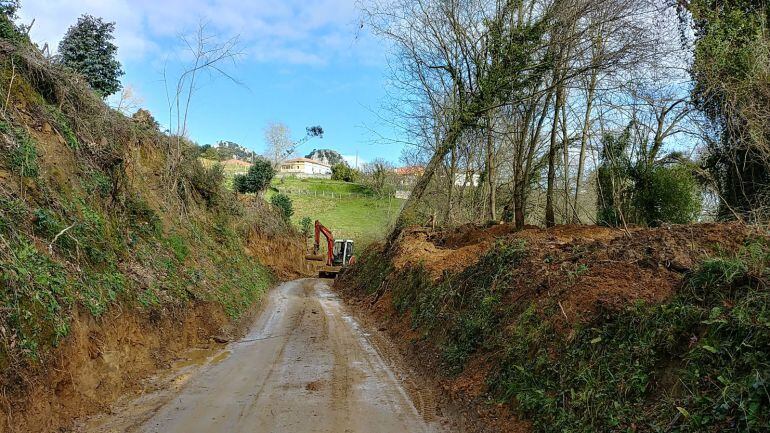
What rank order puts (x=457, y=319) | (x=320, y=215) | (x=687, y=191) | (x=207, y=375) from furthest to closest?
(x=320, y=215)
(x=687, y=191)
(x=457, y=319)
(x=207, y=375)

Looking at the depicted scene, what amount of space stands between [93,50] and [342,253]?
22570 mm

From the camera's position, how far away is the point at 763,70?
349 inches

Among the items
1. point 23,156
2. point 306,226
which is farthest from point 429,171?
point 306,226

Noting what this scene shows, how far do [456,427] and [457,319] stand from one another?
3.13 m

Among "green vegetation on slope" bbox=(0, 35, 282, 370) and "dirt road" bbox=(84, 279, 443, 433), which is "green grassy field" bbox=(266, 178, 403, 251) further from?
"dirt road" bbox=(84, 279, 443, 433)

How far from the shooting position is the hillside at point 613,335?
379cm

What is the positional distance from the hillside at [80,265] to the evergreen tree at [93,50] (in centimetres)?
344

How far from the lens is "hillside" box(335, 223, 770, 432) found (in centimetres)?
379

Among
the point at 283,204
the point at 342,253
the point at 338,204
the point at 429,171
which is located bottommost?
the point at 342,253

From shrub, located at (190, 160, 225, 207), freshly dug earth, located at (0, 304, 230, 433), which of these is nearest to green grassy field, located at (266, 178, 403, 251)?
shrub, located at (190, 160, 225, 207)

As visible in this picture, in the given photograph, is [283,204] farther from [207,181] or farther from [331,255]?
[207,181]

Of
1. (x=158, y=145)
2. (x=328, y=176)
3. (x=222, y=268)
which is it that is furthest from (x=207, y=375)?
(x=328, y=176)

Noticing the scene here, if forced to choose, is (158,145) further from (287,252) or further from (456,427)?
(287,252)

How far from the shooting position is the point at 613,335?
508cm
